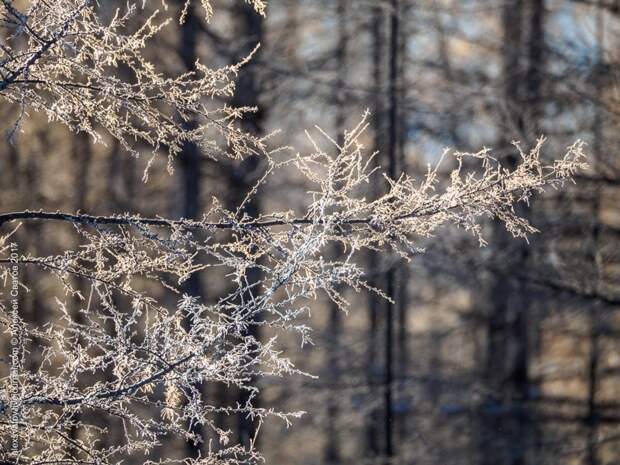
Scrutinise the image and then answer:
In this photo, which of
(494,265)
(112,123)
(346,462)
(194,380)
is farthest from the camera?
(346,462)

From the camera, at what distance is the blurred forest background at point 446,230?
10578 millimetres

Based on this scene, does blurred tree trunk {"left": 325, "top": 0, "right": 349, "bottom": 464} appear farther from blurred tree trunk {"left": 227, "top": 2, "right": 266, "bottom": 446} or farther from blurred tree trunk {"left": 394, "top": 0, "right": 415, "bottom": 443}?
blurred tree trunk {"left": 227, "top": 2, "right": 266, "bottom": 446}

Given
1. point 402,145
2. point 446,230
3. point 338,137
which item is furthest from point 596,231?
point 338,137

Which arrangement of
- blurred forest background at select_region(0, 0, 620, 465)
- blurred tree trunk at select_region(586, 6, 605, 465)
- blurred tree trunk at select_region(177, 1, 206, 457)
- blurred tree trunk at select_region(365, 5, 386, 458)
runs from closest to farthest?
1. blurred tree trunk at select_region(586, 6, 605, 465)
2. blurred forest background at select_region(0, 0, 620, 465)
3. blurred tree trunk at select_region(365, 5, 386, 458)
4. blurred tree trunk at select_region(177, 1, 206, 457)

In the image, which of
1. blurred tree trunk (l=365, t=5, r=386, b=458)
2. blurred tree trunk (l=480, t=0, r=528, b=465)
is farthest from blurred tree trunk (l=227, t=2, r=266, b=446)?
blurred tree trunk (l=480, t=0, r=528, b=465)

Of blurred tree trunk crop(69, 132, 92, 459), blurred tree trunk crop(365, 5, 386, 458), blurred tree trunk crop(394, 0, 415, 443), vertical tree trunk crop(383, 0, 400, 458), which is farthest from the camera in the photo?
Answer: blurred tree trunk crop(69, 132, 92, 459)

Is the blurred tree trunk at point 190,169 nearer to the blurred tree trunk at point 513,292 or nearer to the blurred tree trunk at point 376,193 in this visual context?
the blurred tree trunk at point 376,193

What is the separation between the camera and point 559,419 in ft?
38.6

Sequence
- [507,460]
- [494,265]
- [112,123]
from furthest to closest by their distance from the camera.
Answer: [507,460] < [494,265] < [112,123]

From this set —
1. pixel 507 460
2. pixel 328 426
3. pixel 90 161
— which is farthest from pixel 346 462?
pixel 90 161

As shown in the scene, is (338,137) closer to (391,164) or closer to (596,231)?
(391,164)

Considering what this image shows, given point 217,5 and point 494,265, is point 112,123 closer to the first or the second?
point 494,265

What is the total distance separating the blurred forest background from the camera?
10.6 metres

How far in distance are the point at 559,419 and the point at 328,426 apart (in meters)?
3.16
